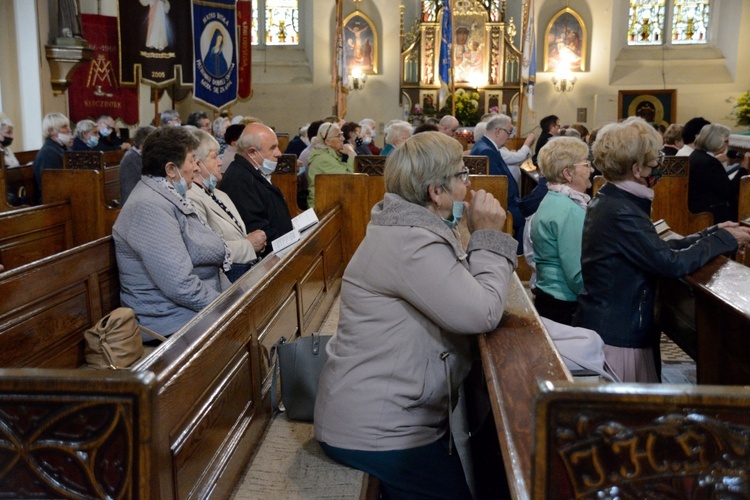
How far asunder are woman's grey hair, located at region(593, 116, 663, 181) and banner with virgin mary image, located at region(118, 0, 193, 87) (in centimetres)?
720

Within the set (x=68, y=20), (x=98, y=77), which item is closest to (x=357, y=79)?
(x=98, y=77)

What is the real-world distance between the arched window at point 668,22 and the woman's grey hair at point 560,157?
49.3 feet

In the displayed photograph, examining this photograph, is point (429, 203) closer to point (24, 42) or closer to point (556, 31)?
point (24, 42)

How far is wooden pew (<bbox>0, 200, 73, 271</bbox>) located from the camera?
4426 mm

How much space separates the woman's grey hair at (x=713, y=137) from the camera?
5797 millimetres

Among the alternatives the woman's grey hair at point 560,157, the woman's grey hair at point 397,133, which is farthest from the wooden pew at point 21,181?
the woman's grey hair at point 560,157

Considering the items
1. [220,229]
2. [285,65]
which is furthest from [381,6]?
[220,229]

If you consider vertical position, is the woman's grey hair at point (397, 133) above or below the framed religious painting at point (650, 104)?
below

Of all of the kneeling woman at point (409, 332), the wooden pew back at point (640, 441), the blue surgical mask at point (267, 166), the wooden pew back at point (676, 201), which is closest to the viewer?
the wooden pew back at point (640, 441)

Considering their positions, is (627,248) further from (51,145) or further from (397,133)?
(51,145)

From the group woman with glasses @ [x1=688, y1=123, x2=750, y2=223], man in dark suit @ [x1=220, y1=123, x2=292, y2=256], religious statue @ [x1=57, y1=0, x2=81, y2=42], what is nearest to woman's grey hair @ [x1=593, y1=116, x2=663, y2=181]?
man in dark suit @ [x1=220, y1=123, x2=292, y2=256]

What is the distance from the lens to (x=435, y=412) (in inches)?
79.4

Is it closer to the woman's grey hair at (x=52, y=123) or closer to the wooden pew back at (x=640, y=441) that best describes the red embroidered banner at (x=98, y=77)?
the woman's grey hair at (x=52, y=123)

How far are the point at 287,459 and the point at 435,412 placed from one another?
1.67ft
